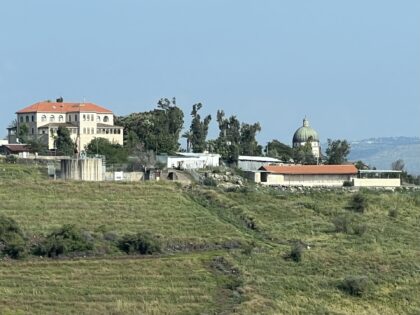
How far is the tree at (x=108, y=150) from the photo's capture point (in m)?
87.4

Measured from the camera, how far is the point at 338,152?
106375mm

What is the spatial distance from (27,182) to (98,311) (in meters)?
24.6

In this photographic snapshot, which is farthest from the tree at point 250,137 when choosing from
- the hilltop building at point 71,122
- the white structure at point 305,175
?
the white structure at point 305,175

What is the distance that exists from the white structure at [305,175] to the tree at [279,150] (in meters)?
20.4

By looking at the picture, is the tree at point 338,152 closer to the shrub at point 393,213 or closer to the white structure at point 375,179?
the white structure at point 375,179

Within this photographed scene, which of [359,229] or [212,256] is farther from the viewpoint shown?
[359,229]

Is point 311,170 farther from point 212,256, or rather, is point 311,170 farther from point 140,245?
point 140,245

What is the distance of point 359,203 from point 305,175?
42.0 ft

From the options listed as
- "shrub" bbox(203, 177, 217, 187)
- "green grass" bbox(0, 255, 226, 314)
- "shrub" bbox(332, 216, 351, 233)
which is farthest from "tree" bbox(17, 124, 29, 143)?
"green grass" bbox(0, 255, 226, 314)

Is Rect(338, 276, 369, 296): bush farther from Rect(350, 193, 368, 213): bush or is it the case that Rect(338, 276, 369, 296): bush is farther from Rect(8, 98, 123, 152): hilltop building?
Rect(8, 98, 123, 152): hilltop building

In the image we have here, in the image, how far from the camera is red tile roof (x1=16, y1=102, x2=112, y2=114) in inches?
4067

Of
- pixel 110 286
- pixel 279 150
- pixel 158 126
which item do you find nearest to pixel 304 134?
pixel 279 150

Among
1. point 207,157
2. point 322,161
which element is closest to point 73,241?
point 207,157

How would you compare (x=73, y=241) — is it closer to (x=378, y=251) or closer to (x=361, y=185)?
(x=378, y=251)
